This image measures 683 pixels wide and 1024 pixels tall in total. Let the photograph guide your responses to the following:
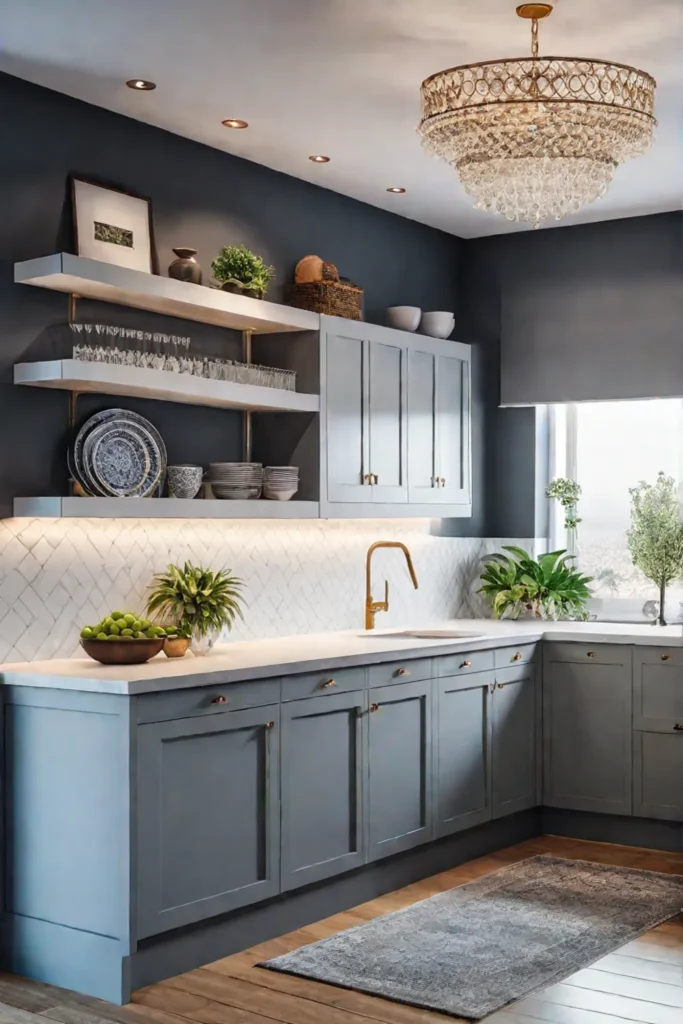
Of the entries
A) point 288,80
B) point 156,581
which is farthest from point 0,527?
point 288,80

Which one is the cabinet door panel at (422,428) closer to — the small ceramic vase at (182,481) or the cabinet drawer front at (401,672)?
the cabinet drawer front at (401,672)

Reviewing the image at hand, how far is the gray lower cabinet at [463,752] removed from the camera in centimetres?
508

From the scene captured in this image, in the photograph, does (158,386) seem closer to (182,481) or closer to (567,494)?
(182,481)

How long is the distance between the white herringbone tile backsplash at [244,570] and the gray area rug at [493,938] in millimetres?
1317

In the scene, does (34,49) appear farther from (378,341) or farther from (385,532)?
(385,532)

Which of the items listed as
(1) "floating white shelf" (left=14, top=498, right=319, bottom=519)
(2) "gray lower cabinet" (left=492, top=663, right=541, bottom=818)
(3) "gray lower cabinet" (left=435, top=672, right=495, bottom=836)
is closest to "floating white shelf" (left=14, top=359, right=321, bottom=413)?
(1) "floating white shelf" (left=14, top=498, right=319, bottom=519)

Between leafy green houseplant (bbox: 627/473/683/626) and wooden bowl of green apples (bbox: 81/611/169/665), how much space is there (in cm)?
295

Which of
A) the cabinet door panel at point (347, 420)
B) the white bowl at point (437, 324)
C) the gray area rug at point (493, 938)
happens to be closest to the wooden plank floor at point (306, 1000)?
the gray area rug at point (493, 938)

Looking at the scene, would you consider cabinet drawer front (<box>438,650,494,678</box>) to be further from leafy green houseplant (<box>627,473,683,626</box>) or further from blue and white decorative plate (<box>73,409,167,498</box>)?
blue and white decorative plate (<box>73,409,167,498</box>)

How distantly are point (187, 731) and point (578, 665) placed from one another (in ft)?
7.99

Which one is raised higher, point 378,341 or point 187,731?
point 378,341

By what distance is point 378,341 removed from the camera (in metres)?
5.45

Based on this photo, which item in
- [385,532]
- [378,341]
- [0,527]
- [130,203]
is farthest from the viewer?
[385,532]

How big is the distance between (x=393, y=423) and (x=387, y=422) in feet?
0.16
